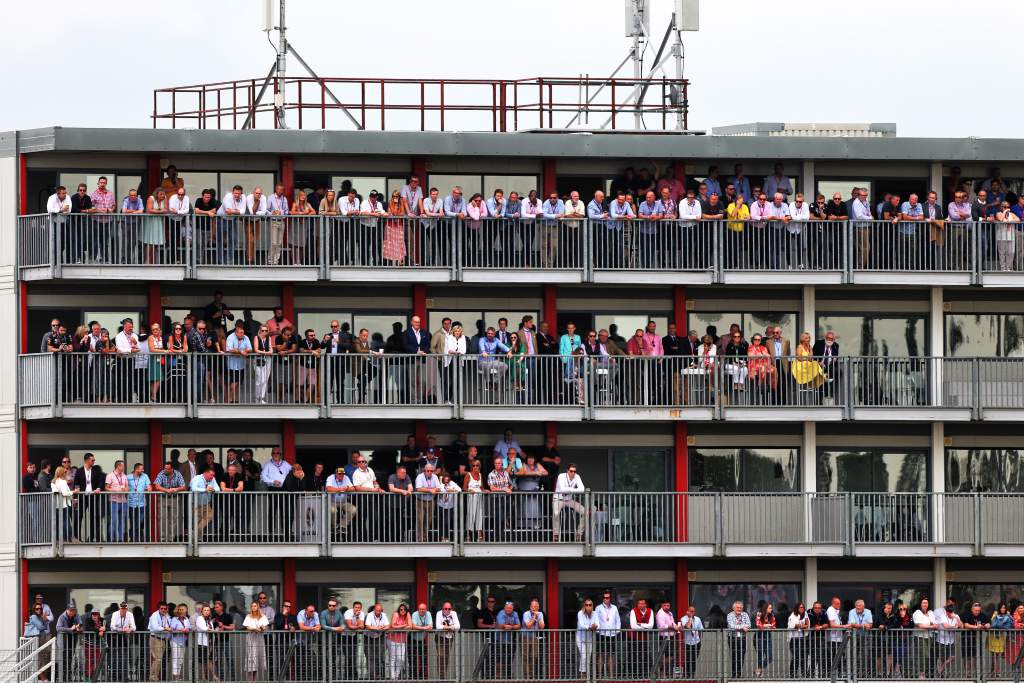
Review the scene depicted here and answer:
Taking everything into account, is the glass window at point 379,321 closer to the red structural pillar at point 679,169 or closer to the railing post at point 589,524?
the railing post at point 589,524

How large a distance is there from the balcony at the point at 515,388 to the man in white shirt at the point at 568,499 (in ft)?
4.32

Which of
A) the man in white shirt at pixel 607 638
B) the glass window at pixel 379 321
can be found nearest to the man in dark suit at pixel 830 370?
the man in white shirt at pixel 607 638

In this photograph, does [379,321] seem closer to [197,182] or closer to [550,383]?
[550,383]

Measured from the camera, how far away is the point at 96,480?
57219 millimetres

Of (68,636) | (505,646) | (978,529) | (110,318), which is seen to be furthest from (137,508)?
(978,529)

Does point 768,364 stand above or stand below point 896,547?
above

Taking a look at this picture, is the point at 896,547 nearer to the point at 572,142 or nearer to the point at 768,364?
the point at 768,364

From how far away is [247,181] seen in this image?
5959 centimetres

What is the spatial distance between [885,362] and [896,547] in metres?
3.86

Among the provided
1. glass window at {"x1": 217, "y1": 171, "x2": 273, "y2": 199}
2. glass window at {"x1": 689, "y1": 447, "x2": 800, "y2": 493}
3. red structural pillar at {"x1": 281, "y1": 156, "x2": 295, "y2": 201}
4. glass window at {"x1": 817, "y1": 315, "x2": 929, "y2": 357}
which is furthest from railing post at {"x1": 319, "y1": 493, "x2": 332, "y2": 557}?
glass window at {"x1": 817, "y1": 315, "x2": 929, "y2": 357}

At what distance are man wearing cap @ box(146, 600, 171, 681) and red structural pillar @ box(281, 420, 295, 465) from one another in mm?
4460

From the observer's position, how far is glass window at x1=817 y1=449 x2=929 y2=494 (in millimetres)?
60562

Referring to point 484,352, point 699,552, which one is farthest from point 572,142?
point 699,552

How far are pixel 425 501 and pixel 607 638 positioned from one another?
14.8 feet
